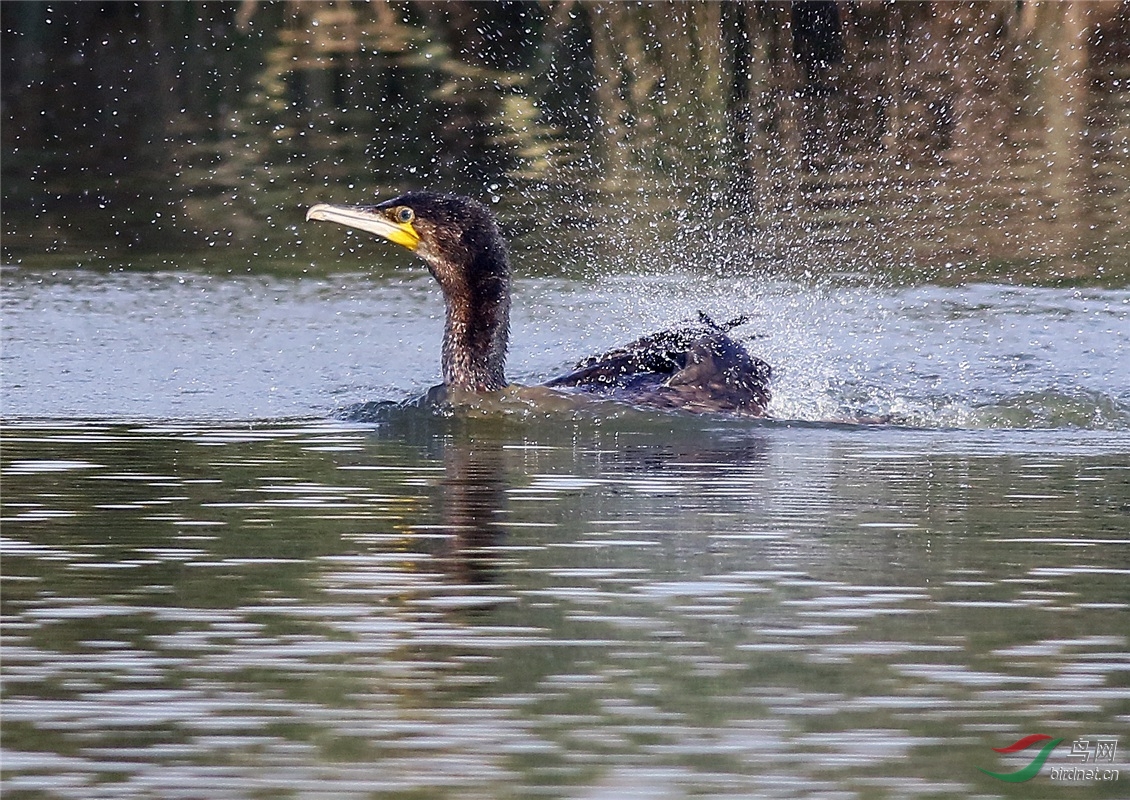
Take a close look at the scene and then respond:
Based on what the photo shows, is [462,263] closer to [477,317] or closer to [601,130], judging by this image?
[477,317]

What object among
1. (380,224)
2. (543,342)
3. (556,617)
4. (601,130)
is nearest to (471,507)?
(556,617)

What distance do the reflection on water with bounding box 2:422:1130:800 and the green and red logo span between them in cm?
4

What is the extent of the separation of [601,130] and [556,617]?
1282 centimetres

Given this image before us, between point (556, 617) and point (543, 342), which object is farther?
point (543, 342)

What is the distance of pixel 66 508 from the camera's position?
7402 mm

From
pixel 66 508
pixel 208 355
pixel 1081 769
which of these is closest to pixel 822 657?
pixel 1081 769

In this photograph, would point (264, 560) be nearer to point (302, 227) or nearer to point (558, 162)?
point (302, 227)

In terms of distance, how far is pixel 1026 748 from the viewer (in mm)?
4805

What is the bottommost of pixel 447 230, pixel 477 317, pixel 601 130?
pixel 477 317

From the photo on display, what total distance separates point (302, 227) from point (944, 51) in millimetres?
8982

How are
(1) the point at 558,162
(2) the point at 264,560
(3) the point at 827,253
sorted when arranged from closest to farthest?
(2) the point at 264,560
(3) the point at 827,253
(1) the point at 558,162

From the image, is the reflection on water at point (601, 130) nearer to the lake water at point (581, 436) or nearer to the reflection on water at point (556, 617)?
the lake water at point (581, 436)

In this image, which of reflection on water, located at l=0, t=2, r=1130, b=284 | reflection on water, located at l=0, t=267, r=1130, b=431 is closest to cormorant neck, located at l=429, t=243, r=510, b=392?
reflection on water, located at l=0, t=267, r=1130, b=431

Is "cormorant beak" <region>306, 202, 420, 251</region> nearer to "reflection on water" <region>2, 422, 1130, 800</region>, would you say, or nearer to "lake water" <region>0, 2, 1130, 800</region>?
"lake water" <region>0, 2, 1130, 800</region>
